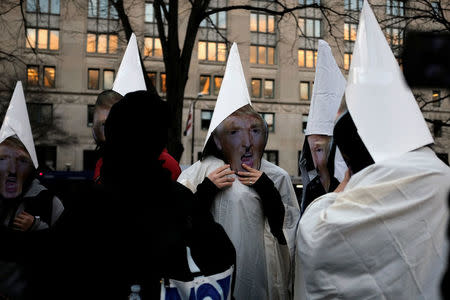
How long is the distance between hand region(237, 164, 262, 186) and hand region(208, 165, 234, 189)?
98mm

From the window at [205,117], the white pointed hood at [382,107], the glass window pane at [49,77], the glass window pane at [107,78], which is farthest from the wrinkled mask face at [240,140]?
the glass window pane at [49,77]

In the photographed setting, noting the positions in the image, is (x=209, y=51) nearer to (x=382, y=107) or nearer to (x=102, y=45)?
(x=102, y=45)

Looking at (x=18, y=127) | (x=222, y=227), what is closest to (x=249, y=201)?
(x=222, y=227)

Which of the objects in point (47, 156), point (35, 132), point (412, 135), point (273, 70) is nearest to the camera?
point (412, 135)

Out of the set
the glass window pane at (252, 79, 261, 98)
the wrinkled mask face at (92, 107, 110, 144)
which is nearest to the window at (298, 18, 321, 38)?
the glass window pane at (252, 79, 261, 98)

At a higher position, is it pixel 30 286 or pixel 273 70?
pixel 273 70

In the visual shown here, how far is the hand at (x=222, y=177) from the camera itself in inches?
112

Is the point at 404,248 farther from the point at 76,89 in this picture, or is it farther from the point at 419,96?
the point at 76,89

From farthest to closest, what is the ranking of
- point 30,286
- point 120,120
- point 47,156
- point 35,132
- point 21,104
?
point 47,156, point 35,132, point 21,104, point 120,120, point 30,286

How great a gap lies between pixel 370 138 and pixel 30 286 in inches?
63.1

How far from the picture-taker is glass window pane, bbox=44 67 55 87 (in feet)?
94.0

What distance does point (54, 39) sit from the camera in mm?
28719

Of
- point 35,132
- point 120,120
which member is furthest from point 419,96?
point 35,132

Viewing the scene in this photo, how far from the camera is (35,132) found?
23.9 metres
